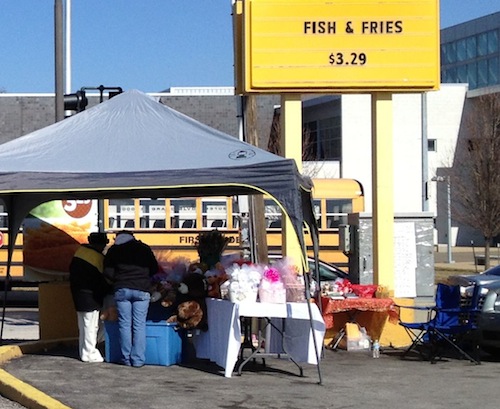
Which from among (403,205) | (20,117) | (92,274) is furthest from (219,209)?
(403,205)

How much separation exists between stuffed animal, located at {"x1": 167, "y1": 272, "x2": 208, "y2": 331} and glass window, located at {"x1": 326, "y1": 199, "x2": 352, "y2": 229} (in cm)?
1167

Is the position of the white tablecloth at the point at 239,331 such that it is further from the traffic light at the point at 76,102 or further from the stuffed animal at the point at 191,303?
the traffic light at the point at 76,102

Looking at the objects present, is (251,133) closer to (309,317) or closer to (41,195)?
(41,195)

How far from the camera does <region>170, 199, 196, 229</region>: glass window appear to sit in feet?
74.6

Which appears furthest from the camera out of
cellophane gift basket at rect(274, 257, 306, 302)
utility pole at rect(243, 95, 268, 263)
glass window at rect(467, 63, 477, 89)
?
glass window at rect(467, 63, 477, 89)

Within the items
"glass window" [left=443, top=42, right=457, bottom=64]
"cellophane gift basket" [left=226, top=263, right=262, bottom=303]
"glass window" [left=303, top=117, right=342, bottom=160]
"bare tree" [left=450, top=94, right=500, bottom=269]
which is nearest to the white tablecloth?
"cellophane gift basket" [left=226, top=263, right=262, bottom=303]

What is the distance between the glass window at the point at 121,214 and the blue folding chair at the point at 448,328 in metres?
10.4

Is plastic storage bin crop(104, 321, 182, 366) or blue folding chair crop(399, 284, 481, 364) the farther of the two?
blue folding chair crop(399, 284, 481, 364)

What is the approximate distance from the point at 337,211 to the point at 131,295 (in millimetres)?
12628

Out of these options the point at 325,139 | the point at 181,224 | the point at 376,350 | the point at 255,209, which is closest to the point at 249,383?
the point at 376,350

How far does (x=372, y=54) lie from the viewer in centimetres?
1462

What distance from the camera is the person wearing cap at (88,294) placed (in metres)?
12.1

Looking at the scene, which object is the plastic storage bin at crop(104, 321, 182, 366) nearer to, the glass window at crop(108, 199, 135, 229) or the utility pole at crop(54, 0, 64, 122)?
the utility pole at crop(54, 0, 64, 122)

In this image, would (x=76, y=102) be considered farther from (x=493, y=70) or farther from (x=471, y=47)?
(x=471, y=47)
